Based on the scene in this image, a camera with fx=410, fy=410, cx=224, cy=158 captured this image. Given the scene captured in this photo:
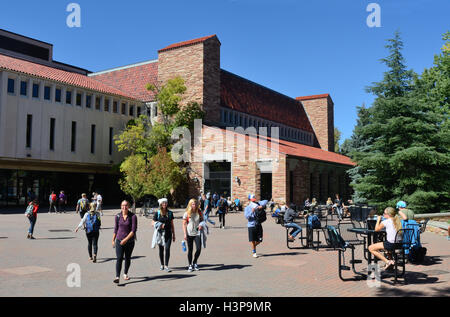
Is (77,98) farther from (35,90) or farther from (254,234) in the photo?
(254,234)

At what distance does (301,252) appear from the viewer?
1202 centimetres

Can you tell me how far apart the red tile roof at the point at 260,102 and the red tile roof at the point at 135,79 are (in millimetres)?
7363

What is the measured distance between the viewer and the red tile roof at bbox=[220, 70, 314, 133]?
140 ft

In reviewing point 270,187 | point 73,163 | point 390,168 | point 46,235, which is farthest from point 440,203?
point 73,163

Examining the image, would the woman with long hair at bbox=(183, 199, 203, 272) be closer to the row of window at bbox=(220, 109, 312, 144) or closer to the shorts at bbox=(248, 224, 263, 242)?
the shorts at bbox=(248, 224, 263, 242)

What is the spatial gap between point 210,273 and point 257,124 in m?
37.4

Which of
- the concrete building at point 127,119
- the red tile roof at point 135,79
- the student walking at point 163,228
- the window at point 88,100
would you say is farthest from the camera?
the red tile roof at point 135,79

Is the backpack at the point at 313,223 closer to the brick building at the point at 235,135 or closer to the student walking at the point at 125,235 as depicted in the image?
the student walking at the point at 125,235

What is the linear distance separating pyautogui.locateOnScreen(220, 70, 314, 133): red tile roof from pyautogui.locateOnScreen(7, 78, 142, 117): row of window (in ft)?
30.8

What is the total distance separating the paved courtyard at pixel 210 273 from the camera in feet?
23.5

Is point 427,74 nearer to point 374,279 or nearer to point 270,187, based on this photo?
point 270,187

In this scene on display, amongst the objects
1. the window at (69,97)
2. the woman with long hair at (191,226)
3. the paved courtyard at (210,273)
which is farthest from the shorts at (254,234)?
the window at (69,97)

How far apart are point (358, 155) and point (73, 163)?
23905 millimetres

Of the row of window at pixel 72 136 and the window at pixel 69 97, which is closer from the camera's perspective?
the row of window at pixel 72 136
